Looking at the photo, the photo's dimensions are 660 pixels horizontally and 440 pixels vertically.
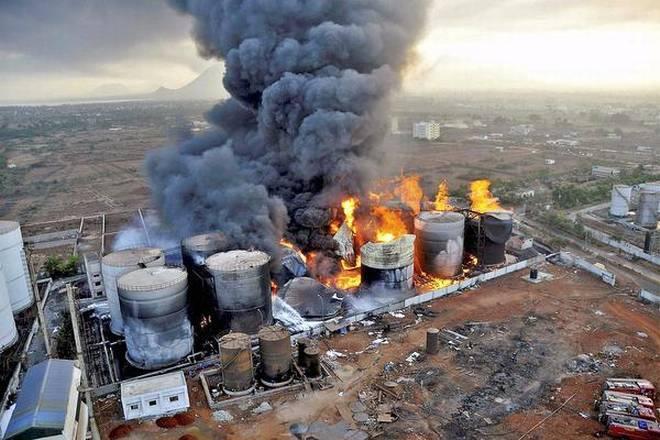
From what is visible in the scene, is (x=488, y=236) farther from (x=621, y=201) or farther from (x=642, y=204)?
(x=621, y=201)

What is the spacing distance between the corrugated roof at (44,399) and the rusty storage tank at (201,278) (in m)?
8.19

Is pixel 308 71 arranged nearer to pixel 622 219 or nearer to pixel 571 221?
pixel 571 221

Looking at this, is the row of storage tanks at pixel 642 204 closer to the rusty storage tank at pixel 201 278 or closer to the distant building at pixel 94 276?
the rusty storage tank at pixel 201 278

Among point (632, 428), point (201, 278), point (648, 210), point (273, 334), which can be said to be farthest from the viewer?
point (648, 210)

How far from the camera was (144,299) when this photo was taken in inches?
997

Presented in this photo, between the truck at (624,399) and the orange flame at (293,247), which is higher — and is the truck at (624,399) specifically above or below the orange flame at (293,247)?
below

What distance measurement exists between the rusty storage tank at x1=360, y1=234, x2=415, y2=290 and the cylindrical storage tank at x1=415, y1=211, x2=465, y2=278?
8.78 ft

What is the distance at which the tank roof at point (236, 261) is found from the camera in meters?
27.9

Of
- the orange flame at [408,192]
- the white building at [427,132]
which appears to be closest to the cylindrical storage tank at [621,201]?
the orange flame at [408,192]

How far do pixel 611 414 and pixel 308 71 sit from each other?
3092 cm

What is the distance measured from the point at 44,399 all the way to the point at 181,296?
8.78m

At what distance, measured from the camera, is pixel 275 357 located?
23.7 metres

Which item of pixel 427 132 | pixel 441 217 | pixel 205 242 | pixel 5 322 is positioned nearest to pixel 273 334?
pixel 205 242

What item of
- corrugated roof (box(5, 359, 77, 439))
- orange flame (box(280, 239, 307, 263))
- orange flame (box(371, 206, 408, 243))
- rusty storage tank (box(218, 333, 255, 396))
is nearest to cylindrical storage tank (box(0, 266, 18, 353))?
corrugated roof (box(5, 359, 77, 439))
